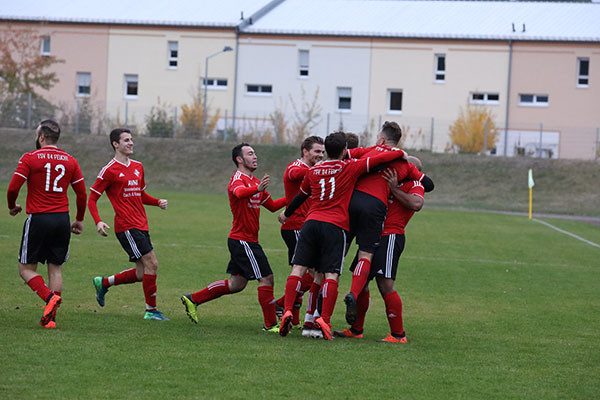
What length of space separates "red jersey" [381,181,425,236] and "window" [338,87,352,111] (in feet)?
135

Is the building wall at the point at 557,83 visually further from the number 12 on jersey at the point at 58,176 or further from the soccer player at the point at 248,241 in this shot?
the number 12 on jersey at the point at 58,176

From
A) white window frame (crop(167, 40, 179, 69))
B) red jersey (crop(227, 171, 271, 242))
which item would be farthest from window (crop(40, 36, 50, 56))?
red jersey (crop(227, 171, 271, 242))

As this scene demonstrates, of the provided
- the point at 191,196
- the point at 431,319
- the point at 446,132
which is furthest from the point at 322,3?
the point at 431,319

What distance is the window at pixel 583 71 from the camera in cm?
4634

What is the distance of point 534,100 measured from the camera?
153 feet

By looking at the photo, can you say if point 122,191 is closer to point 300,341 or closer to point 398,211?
point 300,341

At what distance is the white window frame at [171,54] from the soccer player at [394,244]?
142 feet

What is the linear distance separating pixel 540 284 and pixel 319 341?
640cm

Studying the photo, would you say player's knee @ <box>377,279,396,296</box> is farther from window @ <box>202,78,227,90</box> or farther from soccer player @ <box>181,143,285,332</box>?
window @ <box>202,78,227,90</box>

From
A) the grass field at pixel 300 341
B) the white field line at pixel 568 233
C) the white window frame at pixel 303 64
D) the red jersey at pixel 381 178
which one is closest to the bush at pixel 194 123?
the white window frame at pixel 303 64

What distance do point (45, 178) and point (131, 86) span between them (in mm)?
44160

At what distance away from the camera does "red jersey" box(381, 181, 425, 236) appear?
816 centimetres

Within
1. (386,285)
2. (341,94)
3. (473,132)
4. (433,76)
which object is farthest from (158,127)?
(386,285)

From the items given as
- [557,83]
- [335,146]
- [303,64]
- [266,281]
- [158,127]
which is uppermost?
[303,64]
